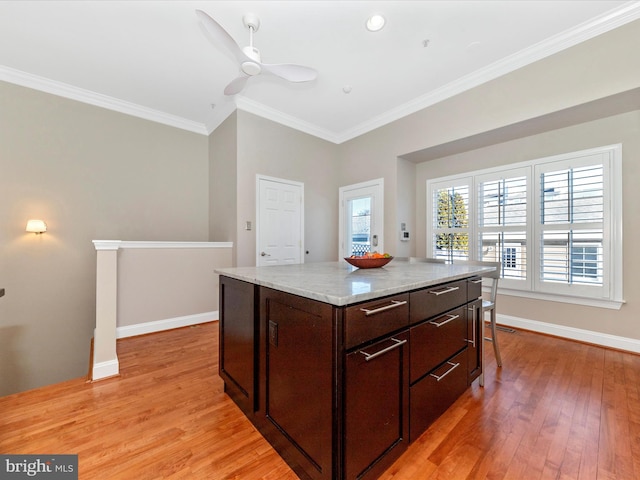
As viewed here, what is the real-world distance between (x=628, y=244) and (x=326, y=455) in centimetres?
368

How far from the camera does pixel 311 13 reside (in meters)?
2.37

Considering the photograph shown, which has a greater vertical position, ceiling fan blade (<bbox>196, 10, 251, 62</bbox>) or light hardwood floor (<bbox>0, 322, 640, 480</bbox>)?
ceiling fan blade (<bbox>196, 10, 251, 62</bbox>)

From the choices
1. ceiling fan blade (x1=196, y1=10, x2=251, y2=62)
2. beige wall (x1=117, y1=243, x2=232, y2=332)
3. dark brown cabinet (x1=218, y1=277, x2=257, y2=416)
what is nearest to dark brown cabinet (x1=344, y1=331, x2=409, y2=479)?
dark brown cabinet (x1=218, y1=277, x2=257, y2=416)

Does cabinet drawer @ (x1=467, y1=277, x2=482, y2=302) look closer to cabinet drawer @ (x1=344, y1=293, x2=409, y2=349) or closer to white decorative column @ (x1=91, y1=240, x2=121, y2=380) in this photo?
cabinet drawer @ (x1=344, y1=293, x2=409, y2=349)

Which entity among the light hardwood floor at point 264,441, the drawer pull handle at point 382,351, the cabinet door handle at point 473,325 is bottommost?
the light hardwood floor at point 264,441

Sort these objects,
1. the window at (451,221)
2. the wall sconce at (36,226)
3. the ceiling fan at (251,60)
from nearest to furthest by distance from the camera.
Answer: the ceiling fan at (251,60), the wall sconce at (36,226), the window at (451,221)

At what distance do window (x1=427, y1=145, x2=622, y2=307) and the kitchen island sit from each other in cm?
226

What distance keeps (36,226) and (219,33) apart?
3190 mm

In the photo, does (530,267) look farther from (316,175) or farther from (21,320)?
(21,320)

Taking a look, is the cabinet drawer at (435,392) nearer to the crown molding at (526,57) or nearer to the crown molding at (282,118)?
the crown molding at (526,57)

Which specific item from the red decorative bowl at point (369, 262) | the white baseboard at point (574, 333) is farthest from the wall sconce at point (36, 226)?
the white baseboard at point (574, 333)

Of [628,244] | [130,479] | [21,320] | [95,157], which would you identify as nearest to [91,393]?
[130,479]

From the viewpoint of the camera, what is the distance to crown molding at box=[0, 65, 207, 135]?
10.5 ft

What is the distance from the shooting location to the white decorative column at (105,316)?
7.36ft
